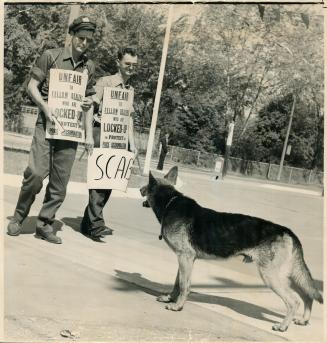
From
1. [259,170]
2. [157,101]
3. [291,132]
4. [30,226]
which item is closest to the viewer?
[30,226]

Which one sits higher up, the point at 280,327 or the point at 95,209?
the point at 95,209

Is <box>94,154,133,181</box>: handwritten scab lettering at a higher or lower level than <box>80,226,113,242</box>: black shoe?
higher

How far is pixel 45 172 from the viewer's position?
5.12 metres

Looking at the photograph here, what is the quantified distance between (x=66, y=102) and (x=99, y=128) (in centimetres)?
56

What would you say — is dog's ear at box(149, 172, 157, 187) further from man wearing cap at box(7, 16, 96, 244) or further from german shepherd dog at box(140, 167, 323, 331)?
man wearing cap at box(7, 16, 96, 244)

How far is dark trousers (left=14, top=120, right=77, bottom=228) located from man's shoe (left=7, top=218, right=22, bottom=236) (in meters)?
0.04

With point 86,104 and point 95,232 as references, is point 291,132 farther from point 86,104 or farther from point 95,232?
point 86,104

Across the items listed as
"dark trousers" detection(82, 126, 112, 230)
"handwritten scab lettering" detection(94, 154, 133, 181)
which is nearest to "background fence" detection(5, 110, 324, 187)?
"handwritten scab lettering" detection(94, 154, 133, 181)

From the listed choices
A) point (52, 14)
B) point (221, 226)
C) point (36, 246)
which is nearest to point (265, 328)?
point (221, 226)

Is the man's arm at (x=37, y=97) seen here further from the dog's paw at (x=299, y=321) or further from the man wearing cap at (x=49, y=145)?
the dog's paw at (x=299, y=321)

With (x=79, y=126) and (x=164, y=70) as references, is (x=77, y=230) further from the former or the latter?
(x=164, y=70)

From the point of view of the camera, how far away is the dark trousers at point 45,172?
507 centimetres

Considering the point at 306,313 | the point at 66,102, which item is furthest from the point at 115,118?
the point at 306,313

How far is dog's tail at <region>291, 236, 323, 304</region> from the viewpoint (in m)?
4.03
